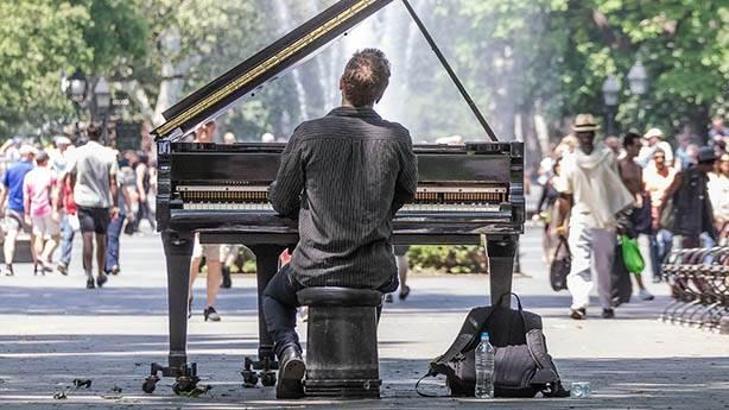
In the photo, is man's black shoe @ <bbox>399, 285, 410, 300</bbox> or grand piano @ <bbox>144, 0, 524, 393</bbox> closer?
grand piano @ <bbox>144, 0, 524, 393</bbox>

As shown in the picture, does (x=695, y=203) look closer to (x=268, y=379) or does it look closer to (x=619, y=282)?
(x=619, y=282)

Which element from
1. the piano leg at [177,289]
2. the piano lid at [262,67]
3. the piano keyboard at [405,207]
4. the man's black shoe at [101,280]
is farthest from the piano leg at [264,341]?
the man's black shoe at [101,280]

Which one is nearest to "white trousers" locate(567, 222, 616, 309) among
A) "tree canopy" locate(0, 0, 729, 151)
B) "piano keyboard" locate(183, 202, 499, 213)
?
"piano keyboard" locate(183, 202, 499, 213)

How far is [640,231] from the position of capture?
95.6ft

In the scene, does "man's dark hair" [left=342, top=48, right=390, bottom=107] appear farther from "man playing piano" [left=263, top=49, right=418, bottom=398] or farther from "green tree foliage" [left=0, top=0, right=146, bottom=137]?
"green tree foliage" [left=0, top=0, right=146, bottom=137]

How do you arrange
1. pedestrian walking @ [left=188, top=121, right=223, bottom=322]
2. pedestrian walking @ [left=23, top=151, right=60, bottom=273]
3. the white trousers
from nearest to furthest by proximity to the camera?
pedestrian walking @ [left=188, top=121, right=223, bottom=322] → the white trousers → pedestrian walking @ [left=23, top=151, right=60, bottom=273]

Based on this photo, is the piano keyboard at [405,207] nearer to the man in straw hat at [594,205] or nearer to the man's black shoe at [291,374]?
the man's black shoe at [291,374]

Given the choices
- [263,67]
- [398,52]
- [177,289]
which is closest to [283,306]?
[177,289]

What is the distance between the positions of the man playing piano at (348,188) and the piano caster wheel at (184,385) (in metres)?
0.92

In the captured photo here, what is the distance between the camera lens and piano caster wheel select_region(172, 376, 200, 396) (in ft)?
43.8

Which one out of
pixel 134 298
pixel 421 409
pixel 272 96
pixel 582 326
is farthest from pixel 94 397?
pixel 272 96

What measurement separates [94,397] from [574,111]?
57.8m

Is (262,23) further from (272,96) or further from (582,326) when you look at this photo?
(582,326)

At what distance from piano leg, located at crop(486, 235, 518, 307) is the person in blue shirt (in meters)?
19.5
